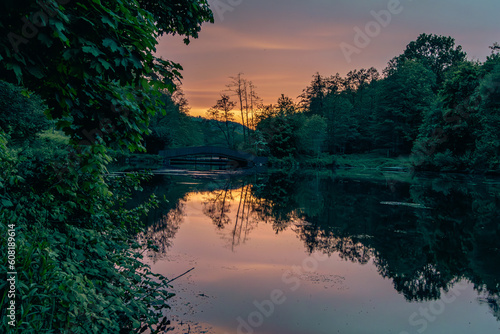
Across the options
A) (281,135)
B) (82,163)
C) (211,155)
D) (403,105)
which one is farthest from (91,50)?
(403,105)

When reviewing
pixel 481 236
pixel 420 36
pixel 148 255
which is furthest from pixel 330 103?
pixel 148 255

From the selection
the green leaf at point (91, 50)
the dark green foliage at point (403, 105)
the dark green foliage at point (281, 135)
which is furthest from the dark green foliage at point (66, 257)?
the dark green foliage at point (403, 105)

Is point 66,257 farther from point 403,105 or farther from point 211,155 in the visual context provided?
point 403,105

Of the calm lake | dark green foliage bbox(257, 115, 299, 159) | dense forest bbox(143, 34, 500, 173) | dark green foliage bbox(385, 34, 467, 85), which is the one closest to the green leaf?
the calm lake

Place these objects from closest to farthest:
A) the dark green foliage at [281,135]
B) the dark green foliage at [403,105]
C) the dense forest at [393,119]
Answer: the dense forest at [393,119] → the dark green foliage at [281,135] → the dark green foliage at [403,105]

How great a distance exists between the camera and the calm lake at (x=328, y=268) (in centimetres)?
488

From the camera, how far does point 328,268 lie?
22.8ft

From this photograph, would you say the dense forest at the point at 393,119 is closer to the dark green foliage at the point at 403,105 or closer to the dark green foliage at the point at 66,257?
the dark green foliage at the point at 403,105

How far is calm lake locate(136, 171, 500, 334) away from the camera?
488 cm

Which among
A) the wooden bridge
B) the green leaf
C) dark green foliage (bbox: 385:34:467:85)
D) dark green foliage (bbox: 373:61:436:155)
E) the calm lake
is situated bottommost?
the calm lake

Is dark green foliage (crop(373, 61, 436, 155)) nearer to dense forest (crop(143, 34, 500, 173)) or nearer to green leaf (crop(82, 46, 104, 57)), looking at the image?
dense forest (crop(143, 34, 500, 173))

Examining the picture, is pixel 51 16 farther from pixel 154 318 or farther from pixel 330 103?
pixel 330 103

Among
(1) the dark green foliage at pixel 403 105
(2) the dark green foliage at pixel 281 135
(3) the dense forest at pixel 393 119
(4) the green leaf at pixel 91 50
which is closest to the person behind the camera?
(4) the green leaf at pixel 91 50

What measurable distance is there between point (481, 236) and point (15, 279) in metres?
10.5
